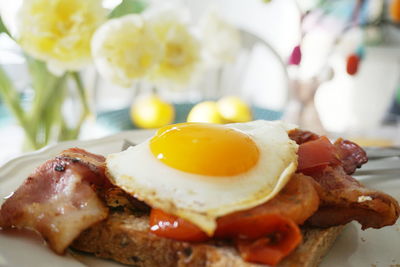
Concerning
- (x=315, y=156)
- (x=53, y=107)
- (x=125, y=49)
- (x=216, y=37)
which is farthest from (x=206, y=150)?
(x=216, y=37)

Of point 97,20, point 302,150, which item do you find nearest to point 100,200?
point 302,150

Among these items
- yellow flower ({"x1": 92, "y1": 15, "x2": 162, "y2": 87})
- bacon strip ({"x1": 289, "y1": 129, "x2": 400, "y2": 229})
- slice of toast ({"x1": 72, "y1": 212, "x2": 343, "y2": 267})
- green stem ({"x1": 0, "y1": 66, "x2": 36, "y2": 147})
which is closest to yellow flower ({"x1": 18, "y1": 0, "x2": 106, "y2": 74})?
yellow flower ({"x1": 92, "y1": 15, "x2": 162, "y2": 87})

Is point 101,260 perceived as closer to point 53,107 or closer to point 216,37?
point 53,107

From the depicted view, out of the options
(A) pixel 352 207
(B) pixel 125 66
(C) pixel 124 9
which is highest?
(C) pixel 124 9

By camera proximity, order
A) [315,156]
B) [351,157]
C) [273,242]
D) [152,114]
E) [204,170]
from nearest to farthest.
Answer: [273,242], [204,170], [315,156], [351,157], [152,114]

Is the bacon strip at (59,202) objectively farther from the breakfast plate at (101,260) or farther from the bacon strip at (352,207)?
the bacon strip at (352,207)

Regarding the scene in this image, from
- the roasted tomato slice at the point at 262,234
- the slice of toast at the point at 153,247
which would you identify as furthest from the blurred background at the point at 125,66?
the roasted tomato slice at the point at 262,234
